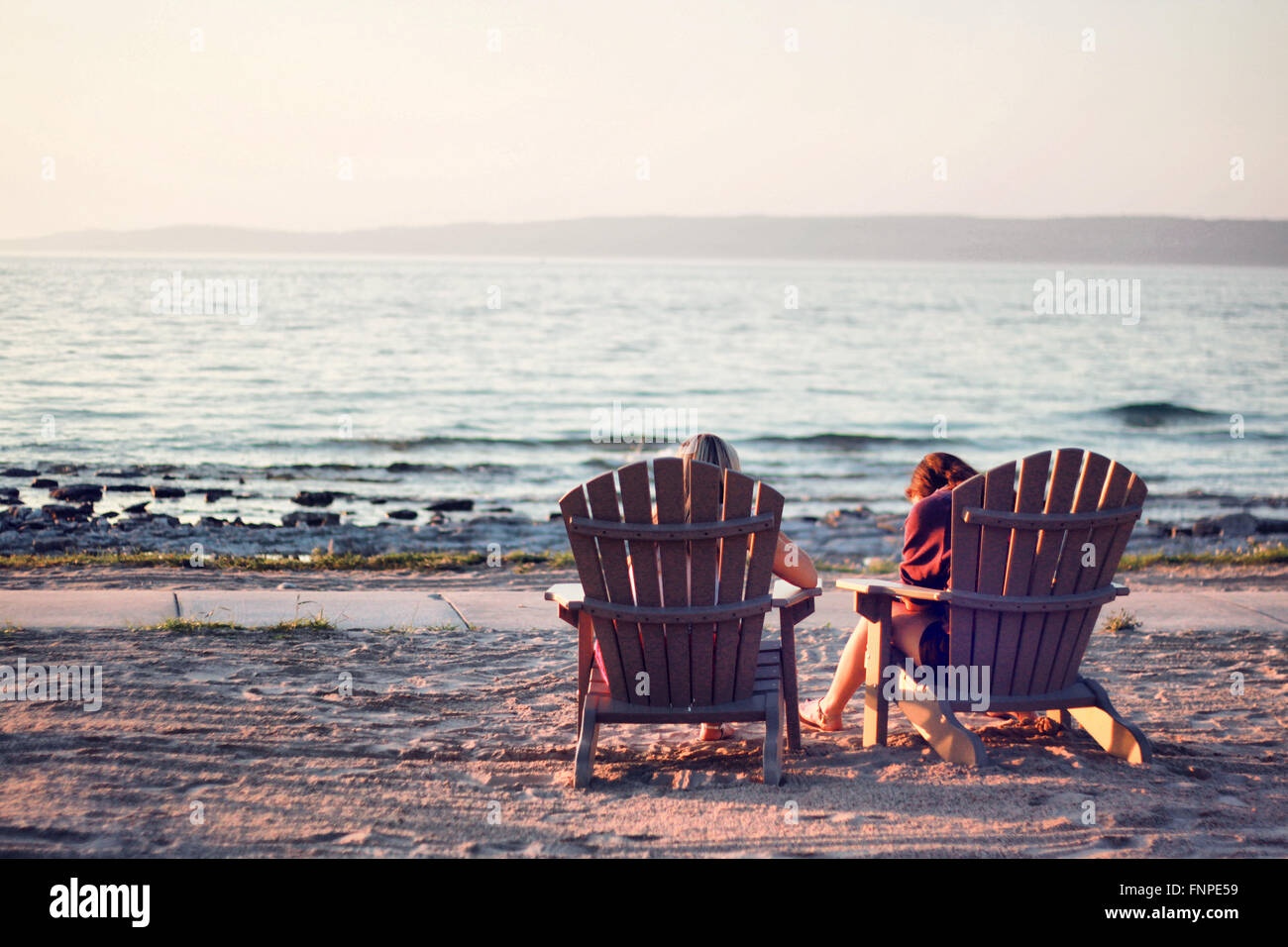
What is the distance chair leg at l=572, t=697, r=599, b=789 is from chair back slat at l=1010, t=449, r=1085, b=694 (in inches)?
63.9

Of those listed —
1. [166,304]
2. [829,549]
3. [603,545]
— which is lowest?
[829,549]

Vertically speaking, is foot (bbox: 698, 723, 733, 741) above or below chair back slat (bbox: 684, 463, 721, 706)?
below

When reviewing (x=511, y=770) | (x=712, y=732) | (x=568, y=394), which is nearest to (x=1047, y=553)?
(x=712, y=732)

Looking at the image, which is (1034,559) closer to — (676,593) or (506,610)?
(676,593)

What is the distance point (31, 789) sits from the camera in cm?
339

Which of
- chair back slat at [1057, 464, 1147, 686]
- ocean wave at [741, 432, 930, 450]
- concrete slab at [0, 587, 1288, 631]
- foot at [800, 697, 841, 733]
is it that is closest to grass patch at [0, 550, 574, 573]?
concrete slab at [0, 587, 1288, 631]

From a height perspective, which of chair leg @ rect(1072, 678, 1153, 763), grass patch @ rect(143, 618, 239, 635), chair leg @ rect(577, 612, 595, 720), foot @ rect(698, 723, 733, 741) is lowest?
→ foot @ rect(698, 723, 733, 741)

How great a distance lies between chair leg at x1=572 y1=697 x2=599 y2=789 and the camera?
3.65 meters

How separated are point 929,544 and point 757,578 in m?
0.77

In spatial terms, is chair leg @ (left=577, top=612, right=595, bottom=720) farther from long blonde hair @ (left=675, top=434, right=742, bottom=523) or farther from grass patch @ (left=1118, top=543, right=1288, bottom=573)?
grass patch @ (left=1118, top=543, right=1288, bottom=573)

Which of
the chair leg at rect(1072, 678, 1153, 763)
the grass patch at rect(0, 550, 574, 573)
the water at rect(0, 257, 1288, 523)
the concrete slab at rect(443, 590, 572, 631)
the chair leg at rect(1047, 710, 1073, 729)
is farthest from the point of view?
the water at rect(0, 257, 1288, 523)
